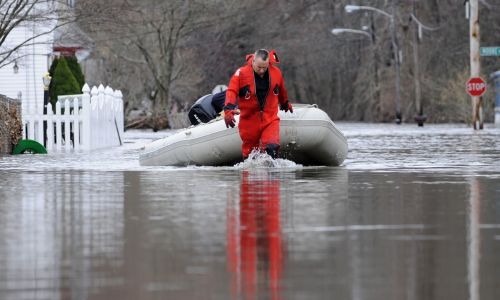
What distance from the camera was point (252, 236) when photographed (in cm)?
1018

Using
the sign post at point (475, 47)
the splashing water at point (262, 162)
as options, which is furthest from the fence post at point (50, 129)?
the sign post at point (475, 47)

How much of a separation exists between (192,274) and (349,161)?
1573 centimetres

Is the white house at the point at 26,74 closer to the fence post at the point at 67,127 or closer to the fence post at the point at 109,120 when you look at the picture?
the fence post at the point at 109,120

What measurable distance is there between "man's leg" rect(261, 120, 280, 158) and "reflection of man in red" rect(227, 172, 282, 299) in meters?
5.13

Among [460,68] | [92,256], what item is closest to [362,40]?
[460,68]

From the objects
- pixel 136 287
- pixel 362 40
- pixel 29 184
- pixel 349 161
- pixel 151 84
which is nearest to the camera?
pixel 136 287

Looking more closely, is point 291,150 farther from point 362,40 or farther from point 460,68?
point 362,40

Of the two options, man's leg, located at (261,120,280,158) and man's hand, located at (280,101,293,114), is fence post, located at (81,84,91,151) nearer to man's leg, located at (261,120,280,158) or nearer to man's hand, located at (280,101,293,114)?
man's hand, located at (280,101,293,114)

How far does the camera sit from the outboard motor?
23.5 metres

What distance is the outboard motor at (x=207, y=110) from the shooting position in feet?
77.2

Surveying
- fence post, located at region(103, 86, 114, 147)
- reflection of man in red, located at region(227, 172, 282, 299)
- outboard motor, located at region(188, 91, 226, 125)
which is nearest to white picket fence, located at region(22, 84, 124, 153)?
fence post, located at region(103, 86, 114, 147)

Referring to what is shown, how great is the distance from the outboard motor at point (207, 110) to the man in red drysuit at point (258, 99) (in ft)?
9.52

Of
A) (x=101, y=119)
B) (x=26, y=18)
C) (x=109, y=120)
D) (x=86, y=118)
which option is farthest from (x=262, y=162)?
(x=109, y=120)

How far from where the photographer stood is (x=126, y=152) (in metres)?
30.2
